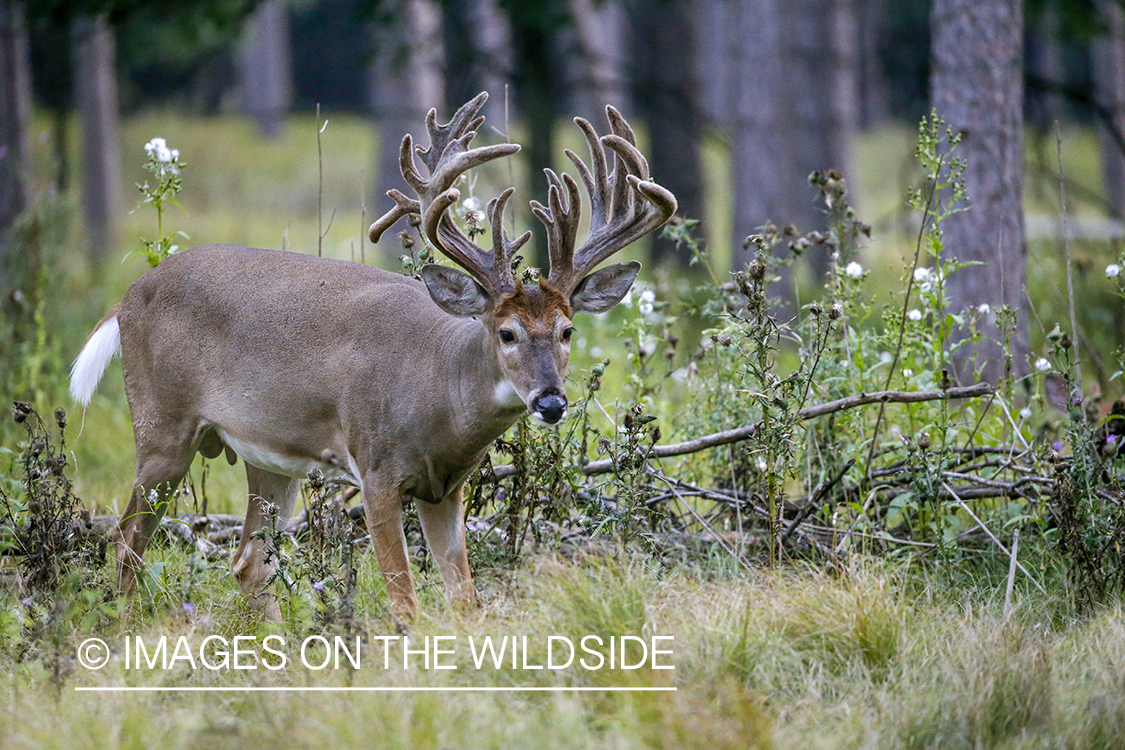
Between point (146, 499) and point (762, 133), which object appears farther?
point (762, 133)

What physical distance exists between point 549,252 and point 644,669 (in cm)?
130

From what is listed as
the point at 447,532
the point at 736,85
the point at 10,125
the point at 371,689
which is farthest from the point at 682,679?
the point at 736,85

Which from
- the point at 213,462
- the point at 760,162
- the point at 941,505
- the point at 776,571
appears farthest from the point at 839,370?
the point at 760,162

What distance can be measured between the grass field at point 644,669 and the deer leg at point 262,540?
0.08 meters

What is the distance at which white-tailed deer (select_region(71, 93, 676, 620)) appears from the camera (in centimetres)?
391

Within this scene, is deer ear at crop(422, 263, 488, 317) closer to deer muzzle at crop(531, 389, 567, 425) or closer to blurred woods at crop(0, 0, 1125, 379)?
deer muzzle at crop(531, 389, 567, 425)

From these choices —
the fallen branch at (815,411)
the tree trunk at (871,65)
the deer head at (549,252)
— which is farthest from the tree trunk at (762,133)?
the deer head at (549,252)

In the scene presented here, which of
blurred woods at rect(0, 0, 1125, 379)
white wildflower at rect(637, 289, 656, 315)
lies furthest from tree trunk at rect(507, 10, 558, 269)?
white wildflower at rect(637, 289, 656, 315)

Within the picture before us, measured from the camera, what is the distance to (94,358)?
4688 mm

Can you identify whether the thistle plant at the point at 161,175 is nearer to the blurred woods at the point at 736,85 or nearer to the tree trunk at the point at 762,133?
the blurred woods at the point at 736,85

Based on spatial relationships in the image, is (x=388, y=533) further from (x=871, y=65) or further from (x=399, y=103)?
(x=871, y=65)

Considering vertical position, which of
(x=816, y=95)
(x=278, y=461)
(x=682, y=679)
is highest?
(x=816, y=95)

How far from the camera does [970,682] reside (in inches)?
126

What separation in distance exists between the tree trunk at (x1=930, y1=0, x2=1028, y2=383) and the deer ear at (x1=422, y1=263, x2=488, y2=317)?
106 inches
